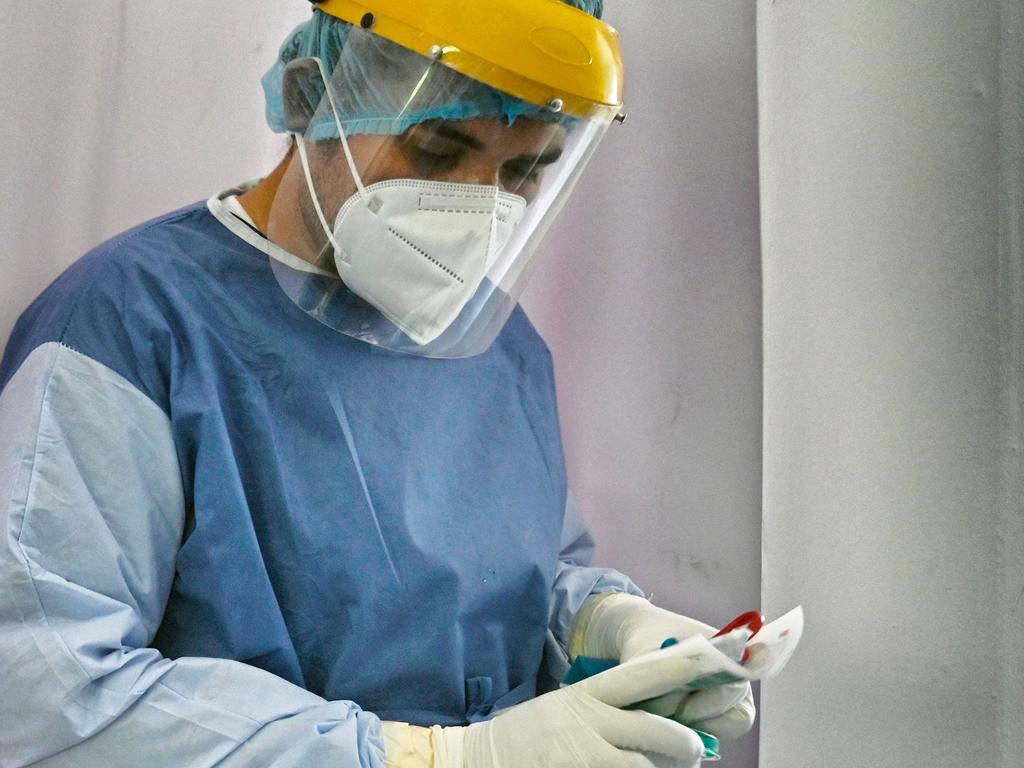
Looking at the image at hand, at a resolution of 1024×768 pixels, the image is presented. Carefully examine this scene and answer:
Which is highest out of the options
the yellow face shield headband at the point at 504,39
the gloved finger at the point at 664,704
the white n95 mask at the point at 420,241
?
the yellow face shield headband at the point at 504,39

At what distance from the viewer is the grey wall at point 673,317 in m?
1.46

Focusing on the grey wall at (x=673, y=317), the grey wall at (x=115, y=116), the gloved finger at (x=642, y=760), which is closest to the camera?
the gloved finger at (x=642, y=760)

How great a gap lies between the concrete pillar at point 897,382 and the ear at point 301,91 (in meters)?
0.58

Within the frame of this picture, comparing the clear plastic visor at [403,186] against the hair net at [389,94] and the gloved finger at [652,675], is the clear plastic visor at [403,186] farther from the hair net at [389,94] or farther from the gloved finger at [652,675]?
the gloved finger at [652,675]

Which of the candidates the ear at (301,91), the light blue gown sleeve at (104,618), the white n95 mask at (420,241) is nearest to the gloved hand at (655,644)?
the light blue gown sleeve at (104,618)

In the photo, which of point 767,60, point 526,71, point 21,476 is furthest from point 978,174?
point 21,476

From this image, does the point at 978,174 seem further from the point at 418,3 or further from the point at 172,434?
the point at 172,434

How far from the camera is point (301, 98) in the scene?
1.07 meters

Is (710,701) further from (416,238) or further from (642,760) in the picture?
(416,238)

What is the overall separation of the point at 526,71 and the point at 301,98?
0.24 m

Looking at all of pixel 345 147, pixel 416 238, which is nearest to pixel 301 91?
pixel 345 147

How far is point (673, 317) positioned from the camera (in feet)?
4.96

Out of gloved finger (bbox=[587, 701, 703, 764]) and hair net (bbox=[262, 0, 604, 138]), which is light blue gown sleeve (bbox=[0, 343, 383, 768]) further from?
hair net (bbox=[262, 0, 604, 138])

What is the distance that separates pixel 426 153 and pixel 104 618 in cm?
52
